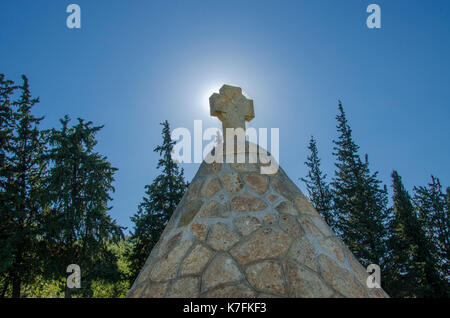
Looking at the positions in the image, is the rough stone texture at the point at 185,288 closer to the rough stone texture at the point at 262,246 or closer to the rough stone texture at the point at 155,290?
the rough stone texture at the point at 155,290

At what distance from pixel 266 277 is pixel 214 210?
0.84 m

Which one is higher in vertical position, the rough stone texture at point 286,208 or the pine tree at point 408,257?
the rough stone texture at point 286,208

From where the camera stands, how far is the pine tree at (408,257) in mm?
16203

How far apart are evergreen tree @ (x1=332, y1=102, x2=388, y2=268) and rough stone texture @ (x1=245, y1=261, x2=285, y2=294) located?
56.3 ft

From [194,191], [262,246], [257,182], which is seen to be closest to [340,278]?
[262,246]

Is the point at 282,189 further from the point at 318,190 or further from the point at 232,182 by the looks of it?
the point at 318,190

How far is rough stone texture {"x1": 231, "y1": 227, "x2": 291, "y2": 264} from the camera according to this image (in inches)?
94.4

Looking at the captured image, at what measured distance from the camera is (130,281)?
16.2 m

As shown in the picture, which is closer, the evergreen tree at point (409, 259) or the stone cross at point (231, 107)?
the stone cross at point (231, 107)

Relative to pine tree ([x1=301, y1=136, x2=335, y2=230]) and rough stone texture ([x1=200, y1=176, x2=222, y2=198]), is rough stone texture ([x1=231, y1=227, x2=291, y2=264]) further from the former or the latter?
pine tree ([x1=301, y1=136, x2=335, y2=230])

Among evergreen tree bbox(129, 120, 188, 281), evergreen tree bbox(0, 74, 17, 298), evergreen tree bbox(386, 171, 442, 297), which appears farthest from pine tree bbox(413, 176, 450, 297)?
evergreen tree bbox(0, 74, 17, 298)

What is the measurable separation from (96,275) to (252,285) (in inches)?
582

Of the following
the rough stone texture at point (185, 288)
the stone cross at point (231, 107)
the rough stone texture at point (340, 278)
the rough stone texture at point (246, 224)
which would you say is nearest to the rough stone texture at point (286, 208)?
the rough stone texture at point (246, 224)
